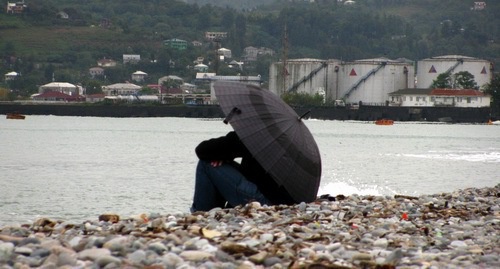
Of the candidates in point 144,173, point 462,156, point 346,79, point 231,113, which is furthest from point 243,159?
point 346,79

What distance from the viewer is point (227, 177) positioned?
510 inches

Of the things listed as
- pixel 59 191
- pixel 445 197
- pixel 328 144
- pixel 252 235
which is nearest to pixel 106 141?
pixel 328 144

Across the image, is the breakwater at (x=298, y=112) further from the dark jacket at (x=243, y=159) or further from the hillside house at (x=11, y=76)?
the dark jacket at (x=243, y=159)

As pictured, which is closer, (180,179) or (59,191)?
(59,191)

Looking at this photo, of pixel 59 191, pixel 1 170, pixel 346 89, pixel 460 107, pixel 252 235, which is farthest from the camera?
pixel 346 89

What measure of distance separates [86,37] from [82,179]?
16774 centimetres

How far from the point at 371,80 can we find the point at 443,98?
1078 cm

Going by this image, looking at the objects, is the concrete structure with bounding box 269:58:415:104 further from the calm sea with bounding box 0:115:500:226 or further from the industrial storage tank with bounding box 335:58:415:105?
the calm sea with bounding box 0:115:500:226

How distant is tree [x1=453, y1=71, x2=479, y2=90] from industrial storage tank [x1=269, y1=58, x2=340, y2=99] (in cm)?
1303

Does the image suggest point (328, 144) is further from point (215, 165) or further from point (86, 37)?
Result: point (86, 37)

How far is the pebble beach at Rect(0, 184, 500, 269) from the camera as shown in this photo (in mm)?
8797

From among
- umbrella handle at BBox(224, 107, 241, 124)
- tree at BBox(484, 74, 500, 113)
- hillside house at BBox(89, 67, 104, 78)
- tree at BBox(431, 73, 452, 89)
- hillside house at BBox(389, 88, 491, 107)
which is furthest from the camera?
hillside house at BBox(89, 67, 104, 78)

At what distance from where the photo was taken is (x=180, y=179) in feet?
106

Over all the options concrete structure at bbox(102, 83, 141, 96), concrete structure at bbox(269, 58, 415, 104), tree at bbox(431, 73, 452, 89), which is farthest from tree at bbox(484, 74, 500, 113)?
concrete structure at bbox(102, 83, 141, 96)
